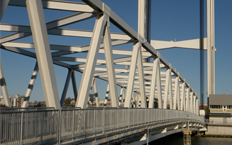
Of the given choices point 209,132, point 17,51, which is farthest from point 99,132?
point 209,132

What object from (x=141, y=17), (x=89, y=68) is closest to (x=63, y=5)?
(x=89, y=68)

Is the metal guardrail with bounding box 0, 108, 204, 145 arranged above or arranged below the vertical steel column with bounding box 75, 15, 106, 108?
below

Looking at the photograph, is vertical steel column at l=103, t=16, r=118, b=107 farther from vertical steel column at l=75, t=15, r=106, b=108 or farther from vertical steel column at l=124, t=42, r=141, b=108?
vertical steel column at l=124, t=42, r=141, b=108

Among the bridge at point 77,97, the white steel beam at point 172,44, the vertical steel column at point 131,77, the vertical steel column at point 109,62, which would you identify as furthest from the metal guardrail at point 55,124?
the white steel beam at point 172,44

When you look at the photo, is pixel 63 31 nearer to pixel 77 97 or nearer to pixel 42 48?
pixel 77 97

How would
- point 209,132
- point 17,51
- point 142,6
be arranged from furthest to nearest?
point 209,132
point 142,6
point 17,51

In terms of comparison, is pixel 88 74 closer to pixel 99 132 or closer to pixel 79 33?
pixel 99 132

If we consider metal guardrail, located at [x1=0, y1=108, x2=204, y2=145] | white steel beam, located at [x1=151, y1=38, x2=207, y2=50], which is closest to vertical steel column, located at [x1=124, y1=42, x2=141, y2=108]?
metal guardrail, located at [x1=0, y1=108, x2=204, y2=145]

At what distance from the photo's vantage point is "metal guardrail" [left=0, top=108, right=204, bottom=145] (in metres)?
7.77

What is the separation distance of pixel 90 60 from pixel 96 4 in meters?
2.75

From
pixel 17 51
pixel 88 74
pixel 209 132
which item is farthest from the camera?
pixel 209 132

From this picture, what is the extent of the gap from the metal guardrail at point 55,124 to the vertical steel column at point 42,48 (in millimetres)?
834

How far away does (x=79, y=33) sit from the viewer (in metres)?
20.7

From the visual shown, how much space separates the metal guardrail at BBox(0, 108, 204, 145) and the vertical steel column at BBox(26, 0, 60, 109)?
83 centimetres
